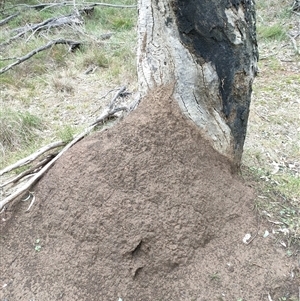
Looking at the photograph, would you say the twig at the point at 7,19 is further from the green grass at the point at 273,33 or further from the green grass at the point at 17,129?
the green grass at the point at 273,33

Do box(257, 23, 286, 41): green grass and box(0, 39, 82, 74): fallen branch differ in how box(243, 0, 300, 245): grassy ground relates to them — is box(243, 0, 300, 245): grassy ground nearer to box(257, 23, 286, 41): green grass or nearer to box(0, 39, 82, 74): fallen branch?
box(257, 23, 286, 41): green grass

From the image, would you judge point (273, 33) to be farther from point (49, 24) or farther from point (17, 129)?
point (17, 129)

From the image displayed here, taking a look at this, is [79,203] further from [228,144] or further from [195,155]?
[228,144]

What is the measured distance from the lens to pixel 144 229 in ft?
6.05

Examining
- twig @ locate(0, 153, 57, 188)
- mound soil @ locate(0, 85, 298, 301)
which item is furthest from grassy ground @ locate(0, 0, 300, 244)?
twig @ locate(0, 153, 57, 188)

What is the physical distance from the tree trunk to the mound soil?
0.08 m

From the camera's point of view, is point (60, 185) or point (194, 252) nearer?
point (194, 252)

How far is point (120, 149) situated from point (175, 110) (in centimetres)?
31

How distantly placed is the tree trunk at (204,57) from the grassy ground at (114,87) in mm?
475

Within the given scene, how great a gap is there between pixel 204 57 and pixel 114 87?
2589mm

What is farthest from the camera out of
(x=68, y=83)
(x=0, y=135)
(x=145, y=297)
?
(x=68, y=83)

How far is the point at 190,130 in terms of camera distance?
1978mm

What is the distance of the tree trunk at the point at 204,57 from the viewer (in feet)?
5.89

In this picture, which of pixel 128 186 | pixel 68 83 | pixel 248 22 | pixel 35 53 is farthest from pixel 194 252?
pixel 35 53
